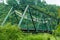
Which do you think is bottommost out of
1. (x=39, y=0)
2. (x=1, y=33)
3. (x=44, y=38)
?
(x=39, y=0)

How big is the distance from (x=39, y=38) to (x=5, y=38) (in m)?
1.26

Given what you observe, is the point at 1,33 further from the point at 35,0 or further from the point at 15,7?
the point at 35,0

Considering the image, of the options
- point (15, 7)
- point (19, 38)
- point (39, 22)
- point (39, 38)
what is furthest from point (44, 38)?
point (39, 22)

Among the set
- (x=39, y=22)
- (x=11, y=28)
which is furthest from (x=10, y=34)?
(x=39, y=22)

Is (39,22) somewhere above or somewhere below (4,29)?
below

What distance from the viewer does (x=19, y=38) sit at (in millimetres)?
7812

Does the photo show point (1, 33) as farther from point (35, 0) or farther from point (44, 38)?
point (35, 0)

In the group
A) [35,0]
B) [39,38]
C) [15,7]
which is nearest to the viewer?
[39,38]

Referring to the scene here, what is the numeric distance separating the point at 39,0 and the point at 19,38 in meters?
26.1

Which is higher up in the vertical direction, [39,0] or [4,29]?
[4,29]

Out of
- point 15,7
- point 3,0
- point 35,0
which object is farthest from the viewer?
point 35,0

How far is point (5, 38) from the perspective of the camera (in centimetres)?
740

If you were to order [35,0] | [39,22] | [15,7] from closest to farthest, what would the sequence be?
[15,7], [39,22], [35,0]

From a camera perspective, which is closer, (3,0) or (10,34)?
(10,34)
